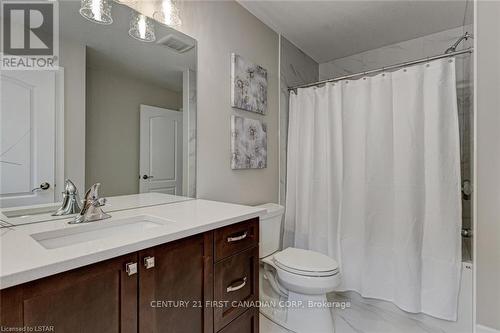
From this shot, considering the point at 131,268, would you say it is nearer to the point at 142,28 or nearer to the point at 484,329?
the point at 142,28

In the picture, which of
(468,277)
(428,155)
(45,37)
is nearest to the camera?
(45,37)

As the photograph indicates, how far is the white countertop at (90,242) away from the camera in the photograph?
0.62m

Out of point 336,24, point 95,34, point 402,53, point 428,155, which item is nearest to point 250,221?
point 95,34

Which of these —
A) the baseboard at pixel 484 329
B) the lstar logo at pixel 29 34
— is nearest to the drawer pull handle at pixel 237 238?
the lstar logo at pixel 29 34

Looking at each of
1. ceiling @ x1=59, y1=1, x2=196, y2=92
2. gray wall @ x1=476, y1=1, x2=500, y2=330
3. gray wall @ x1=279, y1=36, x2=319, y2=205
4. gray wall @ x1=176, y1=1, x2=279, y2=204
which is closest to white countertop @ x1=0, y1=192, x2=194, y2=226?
gray wall @ x1=176, y1=1, x2=279, y2=204

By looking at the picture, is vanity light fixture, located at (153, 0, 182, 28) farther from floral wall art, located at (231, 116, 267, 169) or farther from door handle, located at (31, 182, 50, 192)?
door handle, located at (31, 182, 50, 192)

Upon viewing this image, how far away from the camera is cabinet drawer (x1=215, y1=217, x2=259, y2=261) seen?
3.64ft

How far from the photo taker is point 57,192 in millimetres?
1120

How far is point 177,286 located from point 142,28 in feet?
4.27

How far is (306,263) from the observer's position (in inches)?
65.1

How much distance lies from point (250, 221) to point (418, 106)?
57.2 inches

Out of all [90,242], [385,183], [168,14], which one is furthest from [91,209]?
[385,183]

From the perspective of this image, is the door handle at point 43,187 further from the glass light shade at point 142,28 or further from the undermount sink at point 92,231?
the glass light shade at point 142,28

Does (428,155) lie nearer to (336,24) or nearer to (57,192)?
(336,24)
